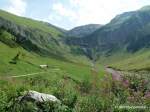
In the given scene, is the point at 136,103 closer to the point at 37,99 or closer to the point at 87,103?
the point at 87,103

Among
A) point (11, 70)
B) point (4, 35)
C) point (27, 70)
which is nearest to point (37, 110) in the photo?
point (11, 70)

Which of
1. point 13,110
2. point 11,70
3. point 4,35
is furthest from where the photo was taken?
point 4,35

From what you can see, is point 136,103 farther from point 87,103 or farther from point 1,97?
point 1,97

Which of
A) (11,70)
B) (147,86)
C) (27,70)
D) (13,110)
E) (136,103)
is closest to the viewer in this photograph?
(13,110)

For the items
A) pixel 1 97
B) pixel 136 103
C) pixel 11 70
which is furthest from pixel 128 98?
pixel 11 70

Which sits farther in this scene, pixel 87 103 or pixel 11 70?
pixel 11 70

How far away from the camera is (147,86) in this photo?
108ft

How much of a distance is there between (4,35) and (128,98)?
138380 mm

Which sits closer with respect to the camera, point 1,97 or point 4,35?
point 1,97

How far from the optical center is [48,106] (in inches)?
1001

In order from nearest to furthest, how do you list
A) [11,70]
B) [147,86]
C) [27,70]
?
1. [147,86]
2. [11,70]
3. [27,70]

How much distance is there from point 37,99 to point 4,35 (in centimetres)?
14015

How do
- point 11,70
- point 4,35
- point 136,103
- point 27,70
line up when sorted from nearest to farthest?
point 136,103 < point 11,70 < point 27,70 < point 4,35

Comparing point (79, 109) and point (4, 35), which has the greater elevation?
point (4, 35)
